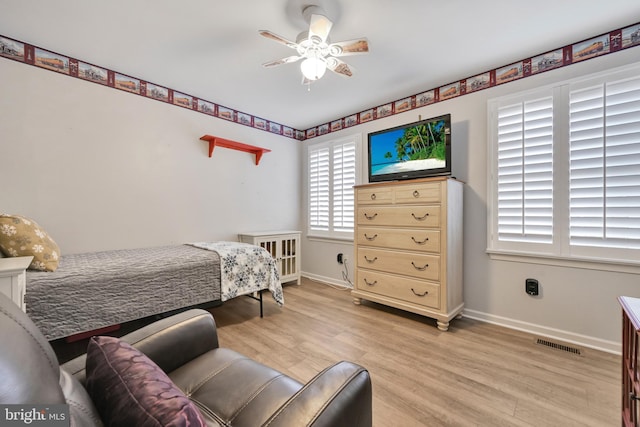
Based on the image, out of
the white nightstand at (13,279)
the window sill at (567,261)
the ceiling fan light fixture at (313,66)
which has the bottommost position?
the window sill at (567,261)

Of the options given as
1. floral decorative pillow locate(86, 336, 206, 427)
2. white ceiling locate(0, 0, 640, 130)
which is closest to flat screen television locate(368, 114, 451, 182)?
white ceiling locate(0, 0, 640, 130)

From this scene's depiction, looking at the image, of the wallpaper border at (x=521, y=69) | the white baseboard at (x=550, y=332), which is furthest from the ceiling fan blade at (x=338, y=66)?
the white baseboard at (x=550, y=332)

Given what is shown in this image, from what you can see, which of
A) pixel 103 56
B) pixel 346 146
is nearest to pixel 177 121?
pixel 103 56

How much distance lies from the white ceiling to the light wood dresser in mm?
1100

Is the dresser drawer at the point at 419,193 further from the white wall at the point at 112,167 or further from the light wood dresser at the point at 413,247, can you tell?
the white wall at the point at 112,167

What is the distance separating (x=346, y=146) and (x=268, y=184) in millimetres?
1259

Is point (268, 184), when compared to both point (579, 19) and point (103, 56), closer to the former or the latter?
point (103, 56)

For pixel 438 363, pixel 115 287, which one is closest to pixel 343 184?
pixel 438 363

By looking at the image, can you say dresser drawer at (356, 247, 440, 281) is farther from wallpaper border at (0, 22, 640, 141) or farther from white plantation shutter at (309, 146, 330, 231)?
wallpaper border at (0, 22, 640, 141)

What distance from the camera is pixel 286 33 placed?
1965 mm

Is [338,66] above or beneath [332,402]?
above

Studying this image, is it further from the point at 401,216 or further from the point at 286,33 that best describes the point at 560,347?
the point at 286,33

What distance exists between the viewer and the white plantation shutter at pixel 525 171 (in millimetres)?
2182

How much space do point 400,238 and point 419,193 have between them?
18.9 inches
